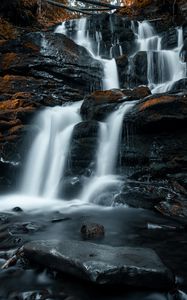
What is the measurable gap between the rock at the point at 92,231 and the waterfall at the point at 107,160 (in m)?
2.63

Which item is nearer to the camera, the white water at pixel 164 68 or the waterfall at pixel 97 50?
the white water at pixel 164 68

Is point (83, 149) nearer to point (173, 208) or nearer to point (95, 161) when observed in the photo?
point (95, 161)

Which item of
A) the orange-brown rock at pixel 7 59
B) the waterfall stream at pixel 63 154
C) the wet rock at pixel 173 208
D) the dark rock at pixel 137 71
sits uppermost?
the orange-brown rock at pixel 7 59

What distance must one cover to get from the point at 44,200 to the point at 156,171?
3.24m

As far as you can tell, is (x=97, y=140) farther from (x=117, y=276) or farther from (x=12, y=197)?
(x=117, y=276)

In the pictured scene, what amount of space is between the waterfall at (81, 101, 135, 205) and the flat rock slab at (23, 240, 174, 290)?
4.46 metres

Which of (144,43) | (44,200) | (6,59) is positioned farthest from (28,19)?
(44,200)

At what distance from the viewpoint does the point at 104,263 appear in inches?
162

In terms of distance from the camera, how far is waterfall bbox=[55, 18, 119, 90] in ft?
55.9

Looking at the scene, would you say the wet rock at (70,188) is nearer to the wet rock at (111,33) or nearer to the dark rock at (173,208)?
the dark rock at (173,208)

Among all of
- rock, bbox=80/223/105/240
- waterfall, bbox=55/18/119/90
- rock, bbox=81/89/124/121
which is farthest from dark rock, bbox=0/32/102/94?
rock, bbox=80/223/105/240

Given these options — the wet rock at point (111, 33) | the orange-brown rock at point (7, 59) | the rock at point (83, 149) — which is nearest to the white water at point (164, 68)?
the wet rock at point (111, 33)

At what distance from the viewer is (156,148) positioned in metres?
10.5

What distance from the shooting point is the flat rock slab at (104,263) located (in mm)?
4047
